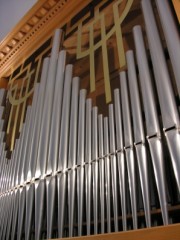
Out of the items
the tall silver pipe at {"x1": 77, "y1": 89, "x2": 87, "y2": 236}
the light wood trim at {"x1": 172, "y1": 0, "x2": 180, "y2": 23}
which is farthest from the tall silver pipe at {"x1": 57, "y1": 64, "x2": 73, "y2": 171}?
the light wood trim at {"x1": 172, "y1": 0, "x2": 180, "y2": 23}

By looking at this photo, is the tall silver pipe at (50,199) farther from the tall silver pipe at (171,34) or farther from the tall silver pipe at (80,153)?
the tall silver pipe at (171,34)

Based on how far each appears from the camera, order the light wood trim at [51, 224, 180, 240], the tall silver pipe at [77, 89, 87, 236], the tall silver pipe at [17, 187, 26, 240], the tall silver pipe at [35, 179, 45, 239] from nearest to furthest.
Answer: the light wood trim at [51, 224, 180, 240] → the tall silver pipe at [77, 89, 87, 236] → the tall silver pipe at [35, 179, 45, 239] → the tall silver pipe at [17, 187, 26, 240]

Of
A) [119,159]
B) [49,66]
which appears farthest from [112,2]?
[119,159]

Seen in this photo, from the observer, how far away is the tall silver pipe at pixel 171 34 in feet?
4.18

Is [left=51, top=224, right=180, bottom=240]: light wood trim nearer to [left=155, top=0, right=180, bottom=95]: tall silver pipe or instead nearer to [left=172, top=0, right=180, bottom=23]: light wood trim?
[left=155, top=0, right=180, bottom=95]: tall silver pipe

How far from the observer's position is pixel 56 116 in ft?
6.29

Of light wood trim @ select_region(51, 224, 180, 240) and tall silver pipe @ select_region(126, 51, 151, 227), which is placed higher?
tall silver pipe @ select_region(126, 51, 151, 227)

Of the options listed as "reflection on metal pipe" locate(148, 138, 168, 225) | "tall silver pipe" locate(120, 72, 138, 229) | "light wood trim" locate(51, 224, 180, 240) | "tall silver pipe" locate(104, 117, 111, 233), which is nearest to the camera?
"light wood trim" locate(51, 224, 180, 240)

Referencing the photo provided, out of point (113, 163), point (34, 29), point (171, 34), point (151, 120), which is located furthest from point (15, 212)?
point (34, 29)

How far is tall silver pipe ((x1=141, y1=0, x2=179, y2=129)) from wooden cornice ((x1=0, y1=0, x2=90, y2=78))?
1.11m

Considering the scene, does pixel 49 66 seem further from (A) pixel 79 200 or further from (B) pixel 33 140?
(A) pixel 79 200

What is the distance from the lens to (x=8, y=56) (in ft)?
10.2

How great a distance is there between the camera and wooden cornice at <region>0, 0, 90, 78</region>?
8.63 ft

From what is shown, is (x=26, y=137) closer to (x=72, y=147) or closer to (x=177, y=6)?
(x=72, y=147)
